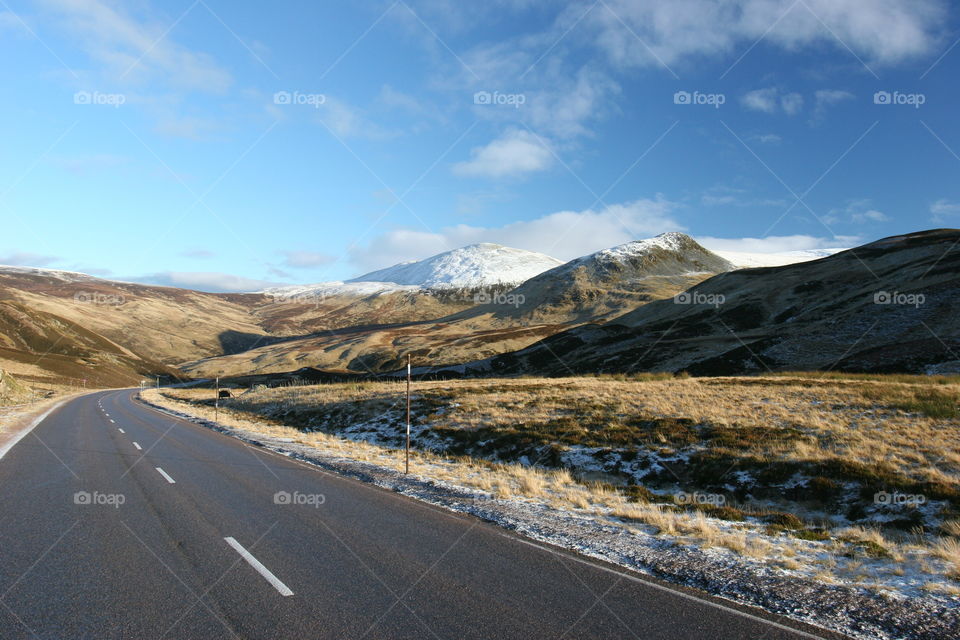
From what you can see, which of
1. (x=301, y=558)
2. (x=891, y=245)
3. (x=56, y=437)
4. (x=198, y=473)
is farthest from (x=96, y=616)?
(x=891, y=245)

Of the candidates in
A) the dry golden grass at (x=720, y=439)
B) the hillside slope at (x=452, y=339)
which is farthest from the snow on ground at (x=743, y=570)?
the hillside slope at (x=452, y=339)

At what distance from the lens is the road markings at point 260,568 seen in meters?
6.20

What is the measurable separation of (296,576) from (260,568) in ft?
2.00

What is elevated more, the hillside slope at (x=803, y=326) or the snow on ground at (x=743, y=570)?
the hillside slope at (x=803, y=326)

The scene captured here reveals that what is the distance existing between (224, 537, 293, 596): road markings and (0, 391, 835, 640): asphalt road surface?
0.03 meters

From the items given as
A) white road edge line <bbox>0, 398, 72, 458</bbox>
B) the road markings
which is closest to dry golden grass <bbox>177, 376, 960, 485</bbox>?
white road edge line <bbox>0, 398, 72, 458</bbox>

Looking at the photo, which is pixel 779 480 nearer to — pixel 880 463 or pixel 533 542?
pixel 880 463

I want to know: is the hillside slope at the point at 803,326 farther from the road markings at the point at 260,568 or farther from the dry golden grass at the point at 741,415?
→ the road markings at the point at 260,568

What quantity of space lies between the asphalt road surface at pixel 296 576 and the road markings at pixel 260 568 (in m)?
0.03

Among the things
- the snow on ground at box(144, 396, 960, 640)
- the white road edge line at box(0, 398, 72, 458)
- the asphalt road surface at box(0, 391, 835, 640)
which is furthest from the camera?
the white road edge line at box(0, 398, 72, 458)

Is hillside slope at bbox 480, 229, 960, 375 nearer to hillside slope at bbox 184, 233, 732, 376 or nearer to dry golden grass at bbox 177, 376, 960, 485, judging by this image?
dry golden grass at bbox 177, 376, 960, 485

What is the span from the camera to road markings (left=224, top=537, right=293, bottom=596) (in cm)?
620

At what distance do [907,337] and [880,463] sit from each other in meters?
40.2

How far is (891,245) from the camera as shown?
87688 mm
